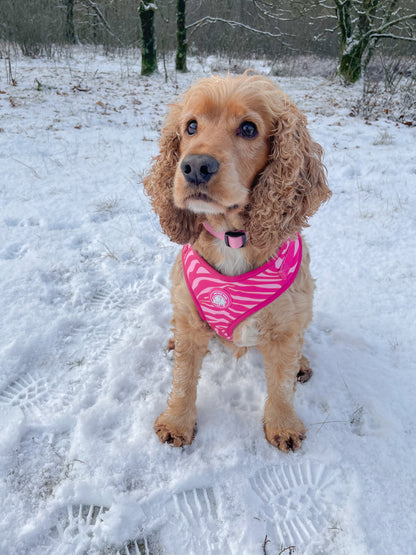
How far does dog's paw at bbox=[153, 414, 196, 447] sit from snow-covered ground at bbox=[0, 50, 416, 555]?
0.04 m

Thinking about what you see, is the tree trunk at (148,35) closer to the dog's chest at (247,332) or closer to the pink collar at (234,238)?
the pink collar at (234,238)

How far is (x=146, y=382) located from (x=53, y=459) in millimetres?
690

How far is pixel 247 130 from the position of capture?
67.9 inches

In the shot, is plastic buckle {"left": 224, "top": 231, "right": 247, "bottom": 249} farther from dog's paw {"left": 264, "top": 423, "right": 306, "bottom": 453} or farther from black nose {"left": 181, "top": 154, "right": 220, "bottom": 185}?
dog's paw {"left": 264, "top": 423, "right": 306, "bottom": 453}

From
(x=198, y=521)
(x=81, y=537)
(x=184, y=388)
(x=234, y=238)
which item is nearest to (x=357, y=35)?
(x=234, y=238)

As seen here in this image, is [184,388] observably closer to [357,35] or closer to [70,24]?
[357,35]

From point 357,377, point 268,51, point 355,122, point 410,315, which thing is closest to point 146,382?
point 357,377

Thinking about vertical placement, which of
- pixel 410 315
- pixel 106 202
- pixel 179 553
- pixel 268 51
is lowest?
pixel 179 553

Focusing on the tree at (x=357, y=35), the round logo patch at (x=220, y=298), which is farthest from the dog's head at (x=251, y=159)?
the tree at (x=357, y=35)

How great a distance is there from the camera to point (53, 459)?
1.92 metres

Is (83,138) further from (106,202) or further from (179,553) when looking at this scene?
(179,553)

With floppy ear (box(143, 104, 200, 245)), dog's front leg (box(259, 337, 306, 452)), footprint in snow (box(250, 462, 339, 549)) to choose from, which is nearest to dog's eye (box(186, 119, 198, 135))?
floppy ear (box(143, 104, 200, 245))

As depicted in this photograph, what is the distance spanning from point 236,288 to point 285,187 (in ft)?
1.82

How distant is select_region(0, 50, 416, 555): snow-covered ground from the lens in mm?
1679
